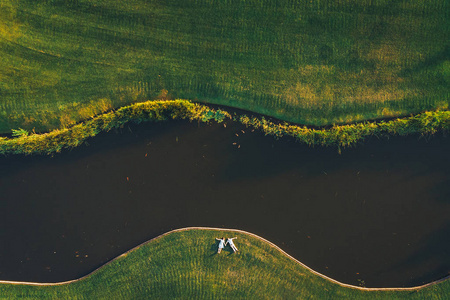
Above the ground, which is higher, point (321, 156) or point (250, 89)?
point (250, 89)

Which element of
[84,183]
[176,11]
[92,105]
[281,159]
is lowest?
[84,183]

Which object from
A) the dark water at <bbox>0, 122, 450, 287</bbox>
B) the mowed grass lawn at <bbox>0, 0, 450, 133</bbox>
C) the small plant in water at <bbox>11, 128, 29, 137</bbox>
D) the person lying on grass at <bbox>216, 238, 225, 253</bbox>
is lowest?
the person lying on grass at <bbox>216, 238, 225, 253</bbox>

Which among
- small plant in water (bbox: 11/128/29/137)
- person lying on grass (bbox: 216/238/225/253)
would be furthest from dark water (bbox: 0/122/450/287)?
small plant in water (bbox: 11/128/29/137)

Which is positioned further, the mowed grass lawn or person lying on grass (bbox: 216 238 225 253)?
person lying on grass (bbox: 216 238 225 253)

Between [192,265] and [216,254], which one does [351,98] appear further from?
[192,265]

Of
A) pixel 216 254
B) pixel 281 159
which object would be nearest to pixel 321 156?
pixel 281 159

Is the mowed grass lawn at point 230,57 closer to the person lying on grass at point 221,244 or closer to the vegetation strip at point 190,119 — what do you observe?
the vegetation strip at point 190,119

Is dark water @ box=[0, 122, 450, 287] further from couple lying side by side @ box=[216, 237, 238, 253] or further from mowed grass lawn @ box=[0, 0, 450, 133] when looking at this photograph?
mowed grass lawn @ box=[0, 0, 450, 133]
